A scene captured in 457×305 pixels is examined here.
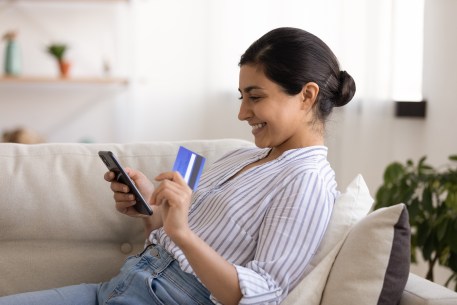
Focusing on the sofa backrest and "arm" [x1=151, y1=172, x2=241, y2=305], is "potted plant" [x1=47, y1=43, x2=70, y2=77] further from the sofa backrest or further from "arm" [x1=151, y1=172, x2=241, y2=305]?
"arm" [x1=151, y1=172, x2=241, y2=305]

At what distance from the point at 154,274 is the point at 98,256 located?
388 mm

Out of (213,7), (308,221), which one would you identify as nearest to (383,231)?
(308,221)

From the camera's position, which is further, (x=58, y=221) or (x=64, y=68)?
(x=64, y=68)

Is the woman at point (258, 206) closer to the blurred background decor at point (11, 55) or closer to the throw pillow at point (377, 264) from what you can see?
the throw pillow at point (377, 264)

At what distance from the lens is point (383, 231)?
53.1 inches

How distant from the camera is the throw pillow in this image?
4.38ft

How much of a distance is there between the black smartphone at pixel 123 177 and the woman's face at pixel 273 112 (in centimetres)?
27

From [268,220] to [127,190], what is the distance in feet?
1.04

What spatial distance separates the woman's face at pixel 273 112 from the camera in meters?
1.52

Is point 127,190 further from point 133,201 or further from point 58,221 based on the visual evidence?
point 58,221

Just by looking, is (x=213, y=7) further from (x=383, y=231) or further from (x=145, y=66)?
(x=383, y=231)

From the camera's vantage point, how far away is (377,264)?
134 cm

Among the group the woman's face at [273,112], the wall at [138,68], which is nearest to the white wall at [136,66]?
the wall at [138,68]

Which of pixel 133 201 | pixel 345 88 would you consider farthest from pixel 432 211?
pixel 133 201
